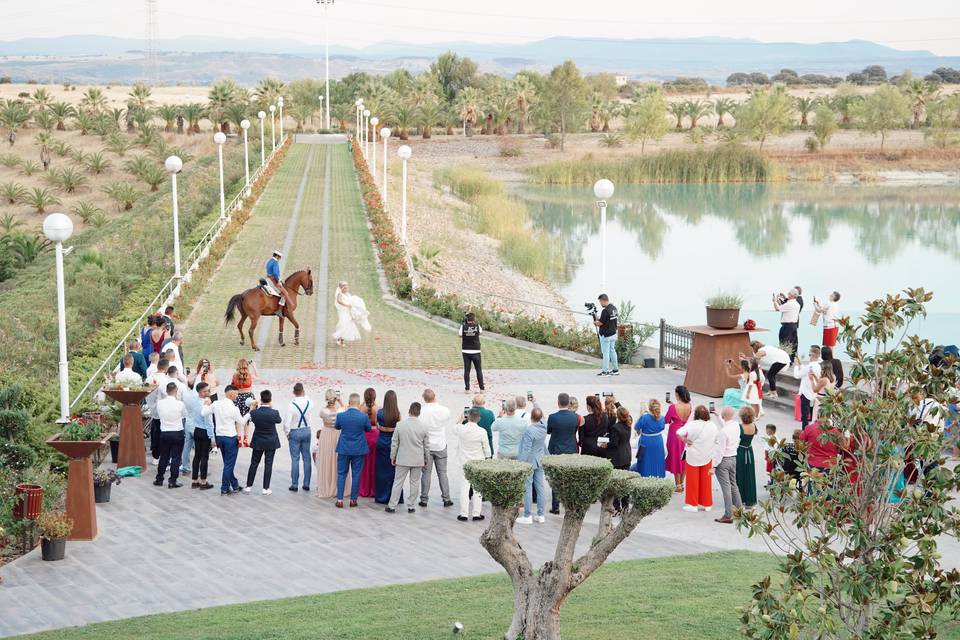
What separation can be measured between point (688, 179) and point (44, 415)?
65674mm

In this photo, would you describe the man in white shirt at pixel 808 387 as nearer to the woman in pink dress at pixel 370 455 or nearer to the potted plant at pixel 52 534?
the woman in pink dress at pixel 370 455

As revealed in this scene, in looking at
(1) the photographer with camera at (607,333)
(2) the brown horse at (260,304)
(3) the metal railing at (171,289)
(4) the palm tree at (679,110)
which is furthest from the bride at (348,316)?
(4) the palm tree at (679,110)

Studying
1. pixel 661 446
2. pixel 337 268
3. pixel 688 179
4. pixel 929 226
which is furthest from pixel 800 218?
pixel 661 446

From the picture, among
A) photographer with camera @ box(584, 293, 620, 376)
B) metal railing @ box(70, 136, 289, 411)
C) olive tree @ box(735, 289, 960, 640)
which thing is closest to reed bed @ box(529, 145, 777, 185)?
metal railing @ box(70, 136, 289, 411)

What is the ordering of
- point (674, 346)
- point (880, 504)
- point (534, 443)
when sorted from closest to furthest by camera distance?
point (880, 504) → point (534, 443) → point (674, 346)

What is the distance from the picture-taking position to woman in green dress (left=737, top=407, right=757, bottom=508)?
13.1 metres

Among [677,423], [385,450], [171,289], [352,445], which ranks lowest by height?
[171,289]

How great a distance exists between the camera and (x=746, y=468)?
43.4 feet

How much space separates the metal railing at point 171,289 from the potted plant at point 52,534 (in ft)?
13.9

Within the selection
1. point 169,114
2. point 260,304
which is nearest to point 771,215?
point 260,304

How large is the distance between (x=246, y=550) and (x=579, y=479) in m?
4.90

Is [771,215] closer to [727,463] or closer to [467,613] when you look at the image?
[727,463]

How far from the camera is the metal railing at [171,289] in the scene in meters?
17.7

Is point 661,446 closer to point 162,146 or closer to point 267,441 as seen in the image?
point 267,441
